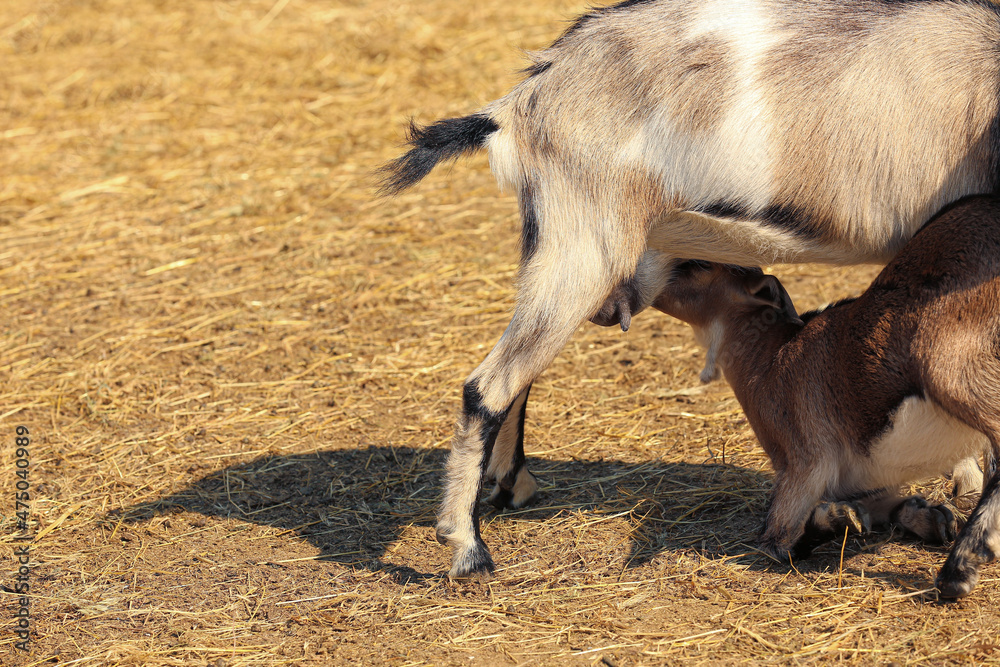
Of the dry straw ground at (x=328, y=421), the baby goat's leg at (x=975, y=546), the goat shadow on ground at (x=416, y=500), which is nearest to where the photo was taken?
the baby goat's leg at (x=975, y=546)

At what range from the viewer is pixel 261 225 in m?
6.75

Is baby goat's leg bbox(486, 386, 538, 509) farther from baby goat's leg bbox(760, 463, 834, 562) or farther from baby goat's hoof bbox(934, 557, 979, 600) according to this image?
baby goat's hoof bbox(934, 557, 979, 600)

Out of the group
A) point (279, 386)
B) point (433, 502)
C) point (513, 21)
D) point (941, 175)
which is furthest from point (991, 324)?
point (513, 21)

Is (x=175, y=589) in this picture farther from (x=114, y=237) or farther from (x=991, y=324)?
(x=114, y=237)

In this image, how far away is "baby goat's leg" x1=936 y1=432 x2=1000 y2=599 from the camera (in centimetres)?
299

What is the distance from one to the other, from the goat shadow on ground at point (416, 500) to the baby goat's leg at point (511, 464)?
72 millimetres

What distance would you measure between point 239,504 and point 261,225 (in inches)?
122

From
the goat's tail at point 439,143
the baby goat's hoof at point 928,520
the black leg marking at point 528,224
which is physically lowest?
the baby goat's hoof at point 928,520

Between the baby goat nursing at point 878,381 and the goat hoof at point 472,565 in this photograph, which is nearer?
the baby goat nursing at point 878,381

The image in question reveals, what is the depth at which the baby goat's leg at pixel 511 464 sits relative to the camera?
388cm

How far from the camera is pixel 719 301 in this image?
4016mm

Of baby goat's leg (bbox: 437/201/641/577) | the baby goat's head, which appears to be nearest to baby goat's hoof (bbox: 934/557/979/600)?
the baby goat's head

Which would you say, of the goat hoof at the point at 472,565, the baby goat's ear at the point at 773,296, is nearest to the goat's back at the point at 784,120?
the baby goat's ear at the point at 773,296

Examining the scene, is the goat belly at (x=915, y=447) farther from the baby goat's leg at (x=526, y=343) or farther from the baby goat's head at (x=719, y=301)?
the baby goat's leg at (x=526, y=343)
